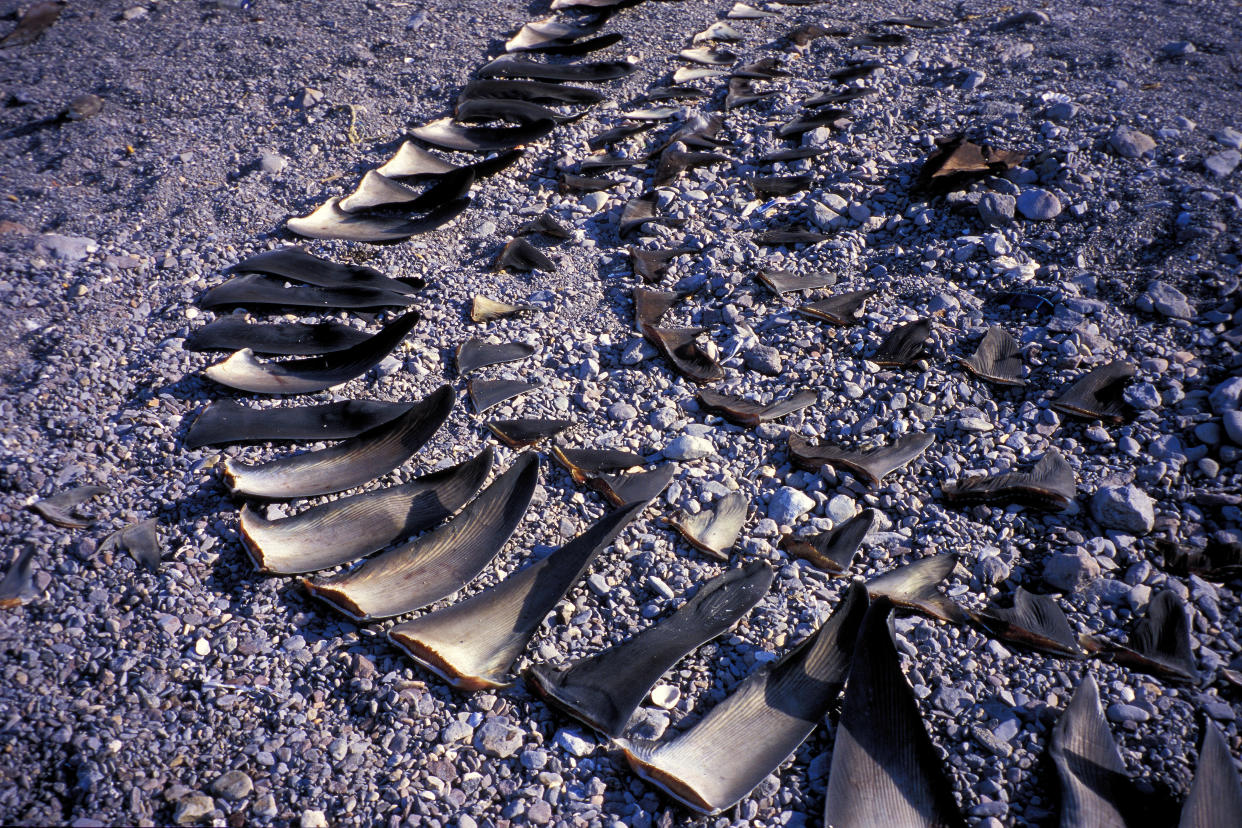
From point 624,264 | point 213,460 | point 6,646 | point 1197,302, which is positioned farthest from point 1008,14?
point 6,646

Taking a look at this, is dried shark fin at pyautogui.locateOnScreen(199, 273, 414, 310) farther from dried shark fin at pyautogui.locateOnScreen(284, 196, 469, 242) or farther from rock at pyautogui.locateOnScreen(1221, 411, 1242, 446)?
rock at pyautogui.locateOnScreen(1221, 411, 1242, 446)

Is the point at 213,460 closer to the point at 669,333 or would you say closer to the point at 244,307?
the point at 244,307

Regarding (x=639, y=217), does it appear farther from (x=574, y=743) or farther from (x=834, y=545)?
(x=574, y=743)

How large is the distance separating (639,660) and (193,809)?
2.23ft

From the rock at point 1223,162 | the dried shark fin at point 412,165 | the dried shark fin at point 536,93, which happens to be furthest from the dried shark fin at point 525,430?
the rock at point 1223,162

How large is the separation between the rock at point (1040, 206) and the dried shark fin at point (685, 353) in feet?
3.44

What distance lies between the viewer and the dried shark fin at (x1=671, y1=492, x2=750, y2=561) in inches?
61.7

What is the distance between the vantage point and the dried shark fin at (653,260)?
225 centimetres

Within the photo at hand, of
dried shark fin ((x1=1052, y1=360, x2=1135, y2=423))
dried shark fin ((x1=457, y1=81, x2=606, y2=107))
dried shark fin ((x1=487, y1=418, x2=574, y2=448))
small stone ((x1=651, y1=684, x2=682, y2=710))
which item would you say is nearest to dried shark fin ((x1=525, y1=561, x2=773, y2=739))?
small stone ((x1=651, y1=684, x2=682, y2=710))

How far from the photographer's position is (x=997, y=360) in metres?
1.94

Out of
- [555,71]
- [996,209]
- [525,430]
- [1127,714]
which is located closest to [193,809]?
[525,430]

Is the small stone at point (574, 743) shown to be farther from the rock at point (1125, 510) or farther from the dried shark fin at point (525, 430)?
the rock at point (1125, 510)

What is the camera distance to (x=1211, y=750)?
124cm

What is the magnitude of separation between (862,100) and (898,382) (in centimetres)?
147
